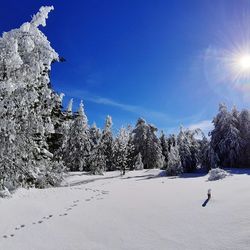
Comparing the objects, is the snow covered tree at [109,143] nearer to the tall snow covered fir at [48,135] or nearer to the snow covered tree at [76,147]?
the tall snow covered fir at [48,135]

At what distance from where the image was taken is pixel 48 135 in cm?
2611

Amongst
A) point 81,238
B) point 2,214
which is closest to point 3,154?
point 2,214

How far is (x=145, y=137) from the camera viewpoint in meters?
66.4

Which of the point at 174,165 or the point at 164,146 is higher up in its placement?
the point at 164,146

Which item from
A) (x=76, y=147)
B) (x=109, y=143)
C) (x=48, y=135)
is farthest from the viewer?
(x=109, y=143)

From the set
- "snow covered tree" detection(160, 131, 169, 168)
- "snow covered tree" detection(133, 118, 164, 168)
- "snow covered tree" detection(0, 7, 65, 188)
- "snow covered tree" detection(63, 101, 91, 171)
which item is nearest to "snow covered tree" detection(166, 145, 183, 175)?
"snow covered tree" detection(133, 118, 164, 168)

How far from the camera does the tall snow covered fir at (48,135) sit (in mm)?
15992

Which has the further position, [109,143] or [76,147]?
[109,143]

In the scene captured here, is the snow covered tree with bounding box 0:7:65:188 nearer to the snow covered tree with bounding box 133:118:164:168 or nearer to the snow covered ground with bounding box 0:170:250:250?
the snow covered ground with bounding box 0:170:250:250

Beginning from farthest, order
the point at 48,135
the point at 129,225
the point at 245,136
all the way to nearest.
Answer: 1. the point at 245,136
2. the point at 48,135
3. the point at 129,225

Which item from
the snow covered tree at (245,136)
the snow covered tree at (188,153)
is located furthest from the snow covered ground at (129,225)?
the snow covered tree at (245,136)

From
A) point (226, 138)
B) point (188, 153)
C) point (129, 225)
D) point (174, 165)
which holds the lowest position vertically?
point (129, 225)

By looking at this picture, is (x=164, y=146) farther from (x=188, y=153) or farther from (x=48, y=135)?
(x=48, y=135)

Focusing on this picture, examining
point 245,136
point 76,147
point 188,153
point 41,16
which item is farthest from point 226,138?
point 41,16
